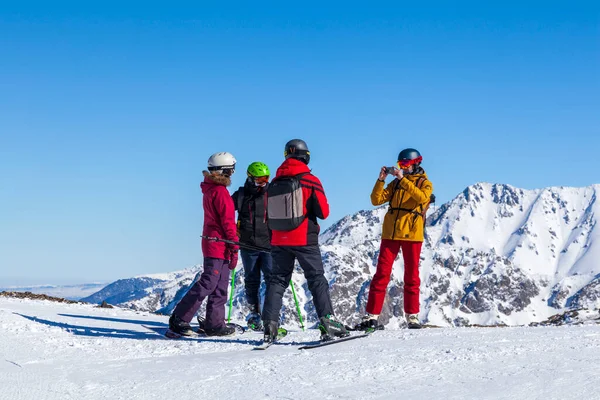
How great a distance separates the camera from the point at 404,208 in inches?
411

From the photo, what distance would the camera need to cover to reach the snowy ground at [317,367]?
19.7 ft

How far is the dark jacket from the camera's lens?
11.5 meters

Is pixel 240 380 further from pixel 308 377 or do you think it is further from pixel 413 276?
pixel 413 276

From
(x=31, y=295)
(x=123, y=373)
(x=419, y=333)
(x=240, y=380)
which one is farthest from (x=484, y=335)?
(x=31, y=295)

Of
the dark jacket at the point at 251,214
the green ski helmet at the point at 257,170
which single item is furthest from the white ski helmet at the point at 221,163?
the dark jacket at the point at 251,214

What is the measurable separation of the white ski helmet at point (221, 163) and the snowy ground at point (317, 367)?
2738 mm

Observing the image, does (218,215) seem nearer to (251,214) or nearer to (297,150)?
(251,214)

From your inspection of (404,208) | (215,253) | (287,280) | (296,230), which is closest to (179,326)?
(215,253)

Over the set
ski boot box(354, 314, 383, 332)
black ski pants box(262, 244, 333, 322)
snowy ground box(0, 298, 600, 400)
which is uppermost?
black ski pants box(262, 244, 333, 322)

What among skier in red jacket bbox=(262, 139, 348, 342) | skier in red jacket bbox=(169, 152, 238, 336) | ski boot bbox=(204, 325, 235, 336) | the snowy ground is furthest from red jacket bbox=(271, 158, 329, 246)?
ski boot bbox=(204, 325, 235, 336)

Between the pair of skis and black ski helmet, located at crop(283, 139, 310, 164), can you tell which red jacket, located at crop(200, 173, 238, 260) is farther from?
the pair of skis

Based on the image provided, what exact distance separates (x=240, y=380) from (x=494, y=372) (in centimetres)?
256

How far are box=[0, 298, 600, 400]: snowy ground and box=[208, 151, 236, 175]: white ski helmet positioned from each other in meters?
2.74

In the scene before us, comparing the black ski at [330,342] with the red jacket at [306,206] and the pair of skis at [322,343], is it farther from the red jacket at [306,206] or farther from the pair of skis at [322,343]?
the red jacket at [306,206]
